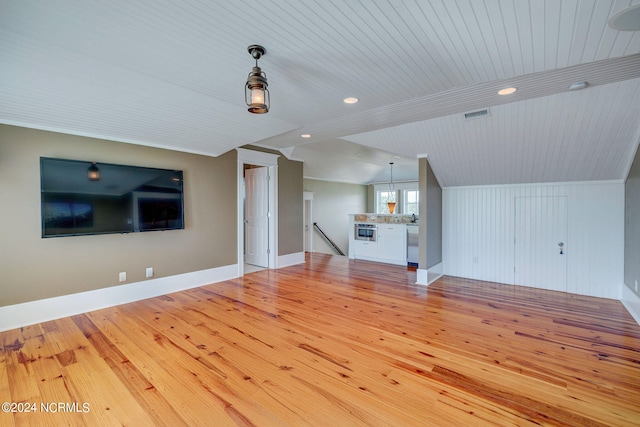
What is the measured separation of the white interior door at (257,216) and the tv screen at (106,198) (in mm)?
1978

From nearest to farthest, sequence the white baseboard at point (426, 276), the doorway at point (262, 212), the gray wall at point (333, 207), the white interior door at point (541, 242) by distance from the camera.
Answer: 1. the white interior door at point (541, 242)
2. the white baseboard at point (426, 276)
3. the doorway at point (262, 212)
4. the gray wall at point (333, 207)

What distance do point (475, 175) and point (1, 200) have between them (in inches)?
260

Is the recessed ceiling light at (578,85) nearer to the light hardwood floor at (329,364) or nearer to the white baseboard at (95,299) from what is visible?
the light hardwood floor at (329,364)

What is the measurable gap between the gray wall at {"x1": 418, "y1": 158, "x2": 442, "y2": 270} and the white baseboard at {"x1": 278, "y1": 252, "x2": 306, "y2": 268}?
277 centimetres

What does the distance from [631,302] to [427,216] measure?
2852 mm

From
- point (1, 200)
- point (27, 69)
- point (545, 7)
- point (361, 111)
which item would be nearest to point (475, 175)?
point (361, 111)

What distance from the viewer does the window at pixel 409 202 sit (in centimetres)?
1012

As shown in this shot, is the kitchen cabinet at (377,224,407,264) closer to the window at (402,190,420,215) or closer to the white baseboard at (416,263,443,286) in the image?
the white baseboard at (416,263,443,286)

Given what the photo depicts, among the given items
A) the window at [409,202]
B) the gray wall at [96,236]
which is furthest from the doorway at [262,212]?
the window at [409,202]

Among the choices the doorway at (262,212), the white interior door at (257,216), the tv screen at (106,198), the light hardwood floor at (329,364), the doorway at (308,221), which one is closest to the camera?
the light hardwood floor at (329,364)

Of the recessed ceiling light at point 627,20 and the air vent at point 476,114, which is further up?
the air vent at point 476,114

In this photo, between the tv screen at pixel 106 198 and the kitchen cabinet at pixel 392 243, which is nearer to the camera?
the tv screen at pixel 106 198

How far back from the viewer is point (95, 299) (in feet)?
12.3

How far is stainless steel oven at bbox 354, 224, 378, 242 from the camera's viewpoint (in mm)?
7020
